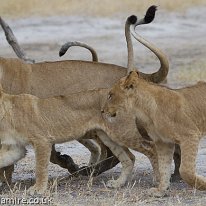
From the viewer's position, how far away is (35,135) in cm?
764

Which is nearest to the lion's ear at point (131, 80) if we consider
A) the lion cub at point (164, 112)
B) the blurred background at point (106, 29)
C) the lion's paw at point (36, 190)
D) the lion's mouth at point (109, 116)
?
the lion cub at point (164, 112)

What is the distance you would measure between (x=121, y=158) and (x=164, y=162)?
1.85 ft

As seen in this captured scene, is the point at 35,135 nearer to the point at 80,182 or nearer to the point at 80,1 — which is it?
the point at 80,182

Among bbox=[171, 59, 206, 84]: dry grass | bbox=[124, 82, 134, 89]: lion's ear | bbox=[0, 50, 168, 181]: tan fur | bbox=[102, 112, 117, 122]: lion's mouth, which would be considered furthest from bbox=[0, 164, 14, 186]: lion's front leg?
bbox=[171, 59, 206, 84]: dry grass

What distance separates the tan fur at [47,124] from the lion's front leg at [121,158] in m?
0.02

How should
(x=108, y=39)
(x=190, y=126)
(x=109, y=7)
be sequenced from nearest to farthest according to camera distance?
(x=190, y=126)
(x=108, y=39)
(x=109, y=7)

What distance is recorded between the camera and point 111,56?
61.9 feet

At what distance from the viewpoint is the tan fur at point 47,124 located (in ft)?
25.0

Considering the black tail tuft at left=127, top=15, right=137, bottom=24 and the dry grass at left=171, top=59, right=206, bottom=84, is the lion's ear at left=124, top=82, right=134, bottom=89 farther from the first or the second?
the dry grass at left=171, top=59, right=206, bottom=84

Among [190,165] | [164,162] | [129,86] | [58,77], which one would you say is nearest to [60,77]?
[58,77]

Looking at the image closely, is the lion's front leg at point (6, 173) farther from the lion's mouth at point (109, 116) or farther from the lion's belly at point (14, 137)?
the lion's mouth at point (109, 116)

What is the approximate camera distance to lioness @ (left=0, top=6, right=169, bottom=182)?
838 cm

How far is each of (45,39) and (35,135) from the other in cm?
1353

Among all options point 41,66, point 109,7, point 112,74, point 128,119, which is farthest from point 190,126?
point 109,7
